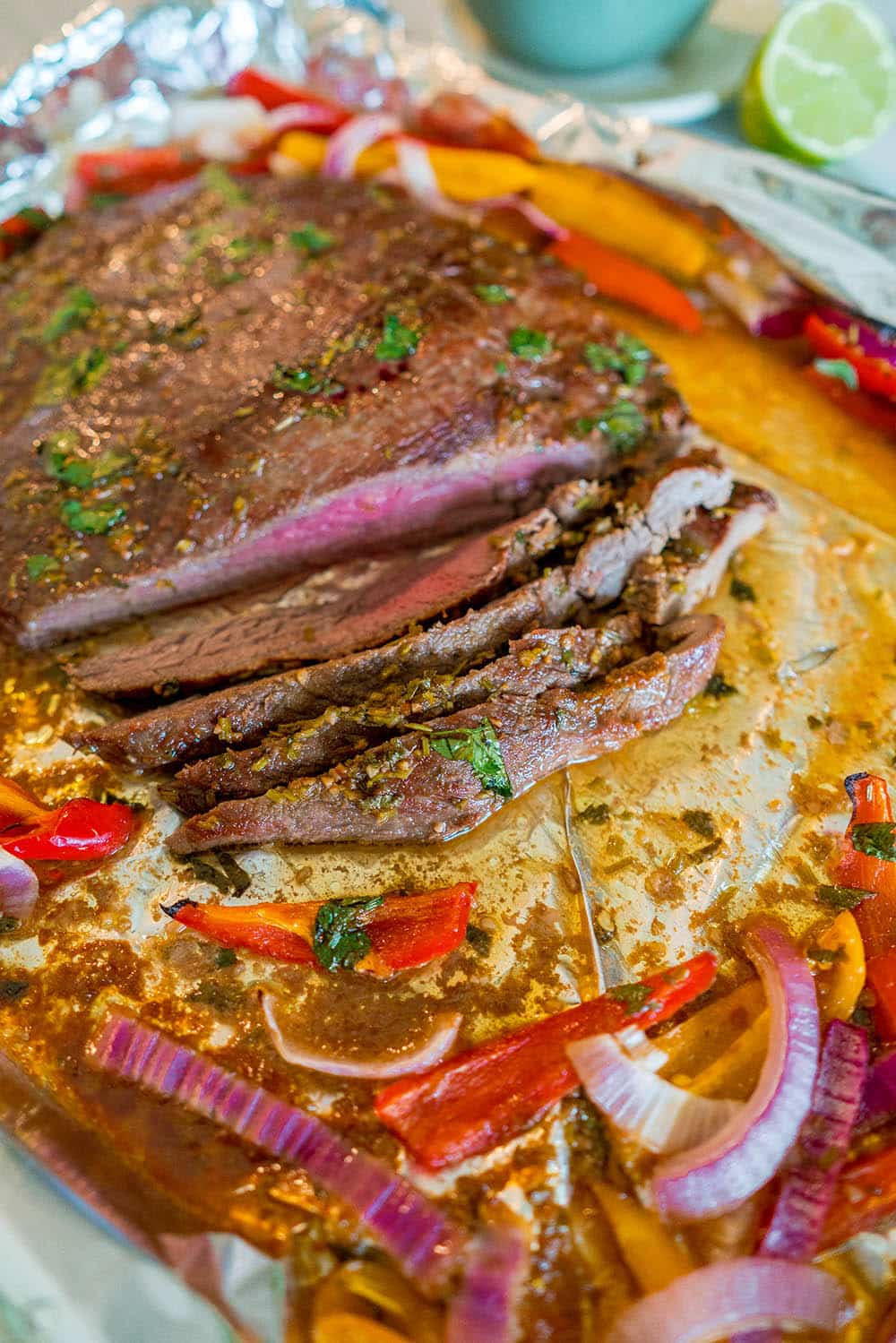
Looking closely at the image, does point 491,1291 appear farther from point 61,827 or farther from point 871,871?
point 61,827

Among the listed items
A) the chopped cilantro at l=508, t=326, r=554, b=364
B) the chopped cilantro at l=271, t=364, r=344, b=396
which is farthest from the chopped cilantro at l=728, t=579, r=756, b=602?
the chopped cilantro at l=271, t=364, r=344, b=396

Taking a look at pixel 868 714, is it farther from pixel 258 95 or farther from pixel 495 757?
pixel 258 95

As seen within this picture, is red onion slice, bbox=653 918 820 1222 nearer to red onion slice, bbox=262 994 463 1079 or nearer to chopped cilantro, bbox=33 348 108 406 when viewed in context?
red onion slice, bbox=262 994 463 1079

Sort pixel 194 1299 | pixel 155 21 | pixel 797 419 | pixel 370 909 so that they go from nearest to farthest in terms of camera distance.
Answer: pixel 194 1299 < pixel 370 909 < pixel 797 419 < pixel 155 21

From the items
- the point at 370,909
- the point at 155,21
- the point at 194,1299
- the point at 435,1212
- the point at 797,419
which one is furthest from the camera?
the point at 155,21

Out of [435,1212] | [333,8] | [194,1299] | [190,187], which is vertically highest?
[333,8]

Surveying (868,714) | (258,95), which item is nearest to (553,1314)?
(868,714)

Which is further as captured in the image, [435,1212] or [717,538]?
[717,538]

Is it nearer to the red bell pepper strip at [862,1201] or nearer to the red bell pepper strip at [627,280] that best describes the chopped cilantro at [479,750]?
the red bell pepper strip at [862,1201]
